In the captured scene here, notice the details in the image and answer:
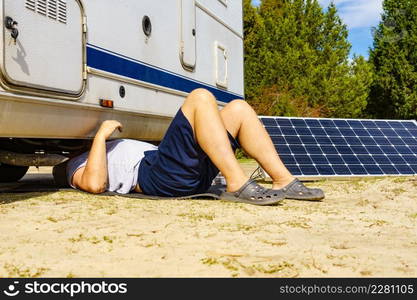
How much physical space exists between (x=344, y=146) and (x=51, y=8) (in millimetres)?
3838

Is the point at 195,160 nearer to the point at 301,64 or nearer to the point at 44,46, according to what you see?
the point at 44,46

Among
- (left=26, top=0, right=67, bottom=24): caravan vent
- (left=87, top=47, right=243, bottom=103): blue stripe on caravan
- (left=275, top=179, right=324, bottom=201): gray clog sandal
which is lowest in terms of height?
(left=275, top=179, right=324, bottom=201): gray clog sandal

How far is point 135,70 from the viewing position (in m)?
4.59

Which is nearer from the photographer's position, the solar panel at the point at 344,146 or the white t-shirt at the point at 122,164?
the white t-shirt at the point at 122,164

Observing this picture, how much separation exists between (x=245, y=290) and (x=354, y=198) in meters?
2.58

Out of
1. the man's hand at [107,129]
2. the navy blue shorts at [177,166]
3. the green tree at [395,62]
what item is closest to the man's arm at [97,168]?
the man's hand at [107,129]

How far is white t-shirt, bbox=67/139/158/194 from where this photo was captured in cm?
371

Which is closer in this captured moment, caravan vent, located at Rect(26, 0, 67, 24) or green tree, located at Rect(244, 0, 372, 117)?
caravan vent, located at Rect(26, 0, 67, 24)

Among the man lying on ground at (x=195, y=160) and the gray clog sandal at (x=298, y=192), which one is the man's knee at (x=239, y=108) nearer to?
the man lying on ground at (x=195, y=160)

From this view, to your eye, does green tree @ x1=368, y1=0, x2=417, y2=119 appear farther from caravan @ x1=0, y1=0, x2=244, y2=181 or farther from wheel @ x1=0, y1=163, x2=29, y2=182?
wheel @ x1=0, y1=163, x2=29, y2=182

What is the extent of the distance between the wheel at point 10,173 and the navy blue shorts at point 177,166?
2836 millimetres

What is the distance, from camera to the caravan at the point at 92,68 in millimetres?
3373

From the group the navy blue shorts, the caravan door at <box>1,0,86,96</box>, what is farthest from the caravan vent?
the navy blue shorts

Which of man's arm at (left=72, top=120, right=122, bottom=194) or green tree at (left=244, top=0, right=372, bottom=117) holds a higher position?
green tree at (left=244, top=0, right=372, bottom=117)
